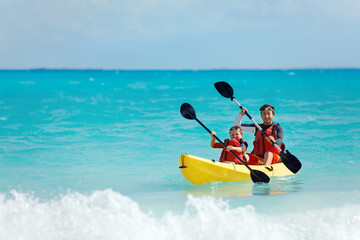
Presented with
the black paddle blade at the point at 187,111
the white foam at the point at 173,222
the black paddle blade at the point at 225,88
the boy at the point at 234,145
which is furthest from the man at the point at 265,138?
the white foam at the point at 173,222

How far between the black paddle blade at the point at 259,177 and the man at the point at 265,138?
0.41 meters

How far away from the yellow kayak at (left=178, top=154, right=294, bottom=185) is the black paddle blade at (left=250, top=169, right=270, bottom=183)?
0.06 meters

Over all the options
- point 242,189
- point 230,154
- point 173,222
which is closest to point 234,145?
point 230,154

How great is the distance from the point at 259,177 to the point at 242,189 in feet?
1.10

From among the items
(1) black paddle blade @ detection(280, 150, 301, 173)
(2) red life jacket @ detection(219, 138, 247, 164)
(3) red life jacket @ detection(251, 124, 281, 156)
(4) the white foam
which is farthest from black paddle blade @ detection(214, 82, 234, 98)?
(4) the white foam

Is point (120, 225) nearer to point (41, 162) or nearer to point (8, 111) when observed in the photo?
point (41, 162)

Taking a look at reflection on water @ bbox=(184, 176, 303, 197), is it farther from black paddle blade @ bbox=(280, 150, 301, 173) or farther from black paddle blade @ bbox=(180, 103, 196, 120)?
black paddle blade @ bbox=(180, 103, 196, 120)

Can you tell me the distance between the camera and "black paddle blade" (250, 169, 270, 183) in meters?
6.88

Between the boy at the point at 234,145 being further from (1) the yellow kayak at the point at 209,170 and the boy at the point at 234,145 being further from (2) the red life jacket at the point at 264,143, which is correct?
(2) the red life jacket at the point at 264,143

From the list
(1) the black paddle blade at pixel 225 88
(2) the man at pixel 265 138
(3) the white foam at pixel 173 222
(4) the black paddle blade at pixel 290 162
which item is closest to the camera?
(3) the white foam at pixel 173 222

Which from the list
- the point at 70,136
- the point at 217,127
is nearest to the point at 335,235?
the point at 70,136

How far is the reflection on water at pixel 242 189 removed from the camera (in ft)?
21.4

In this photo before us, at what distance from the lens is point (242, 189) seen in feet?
22.0

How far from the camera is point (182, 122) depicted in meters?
14.9
